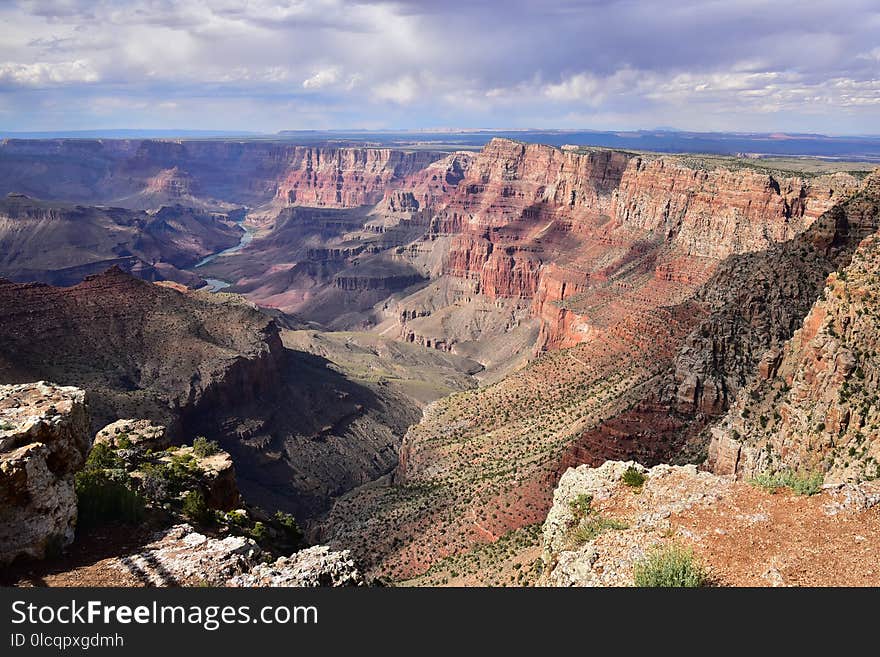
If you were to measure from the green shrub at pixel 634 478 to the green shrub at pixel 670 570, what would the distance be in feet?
21.3

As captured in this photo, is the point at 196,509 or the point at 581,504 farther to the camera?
the point at 196,509

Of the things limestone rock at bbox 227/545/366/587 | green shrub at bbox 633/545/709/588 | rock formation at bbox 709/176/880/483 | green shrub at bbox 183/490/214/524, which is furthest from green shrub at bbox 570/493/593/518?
green shrub at bbox 183/490/214/524

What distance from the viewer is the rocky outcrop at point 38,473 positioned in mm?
18281

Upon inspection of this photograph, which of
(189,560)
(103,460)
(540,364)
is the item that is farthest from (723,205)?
(189,560)

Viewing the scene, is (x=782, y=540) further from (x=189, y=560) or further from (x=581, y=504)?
(x=189, y=560)

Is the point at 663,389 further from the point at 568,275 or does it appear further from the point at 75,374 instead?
the point at 568,275

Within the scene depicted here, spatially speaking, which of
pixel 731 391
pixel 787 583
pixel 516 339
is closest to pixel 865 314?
pixel 731 391

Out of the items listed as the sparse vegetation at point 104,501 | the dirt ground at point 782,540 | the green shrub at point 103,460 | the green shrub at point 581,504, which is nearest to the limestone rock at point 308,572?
the sparse vegetation at point 104,501

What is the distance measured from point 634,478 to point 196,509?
57.6 feet

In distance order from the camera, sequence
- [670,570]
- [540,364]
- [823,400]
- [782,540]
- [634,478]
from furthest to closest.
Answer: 1. [540,364]
2. [823,400]
3. [634,478]
4. [782,540]
5. [670,570]

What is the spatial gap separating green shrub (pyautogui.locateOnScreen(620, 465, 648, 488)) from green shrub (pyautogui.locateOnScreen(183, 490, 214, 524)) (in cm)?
1702

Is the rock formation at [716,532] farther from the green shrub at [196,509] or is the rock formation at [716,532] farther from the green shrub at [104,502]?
the green shrub at [104,502]

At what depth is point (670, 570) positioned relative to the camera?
16578 mm

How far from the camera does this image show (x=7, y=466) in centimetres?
1795
